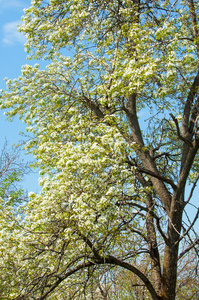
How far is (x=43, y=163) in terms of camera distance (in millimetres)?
10430

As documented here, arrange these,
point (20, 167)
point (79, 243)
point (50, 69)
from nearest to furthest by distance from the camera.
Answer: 1. point (79, 243)
2. point (50, 69)
3. point (20, 167)

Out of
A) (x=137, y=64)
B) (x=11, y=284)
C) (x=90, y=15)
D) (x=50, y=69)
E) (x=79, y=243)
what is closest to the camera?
(x=11, y=284)

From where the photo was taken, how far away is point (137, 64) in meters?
9.09

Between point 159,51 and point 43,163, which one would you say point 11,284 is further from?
point 159,51

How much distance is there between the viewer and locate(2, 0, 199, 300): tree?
26.6 ft

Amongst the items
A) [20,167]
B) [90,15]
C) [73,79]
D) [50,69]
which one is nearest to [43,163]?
[73,79]

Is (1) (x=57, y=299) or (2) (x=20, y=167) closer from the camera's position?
(1) (x=57, y=299)

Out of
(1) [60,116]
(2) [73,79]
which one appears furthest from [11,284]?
(2) [73,79]

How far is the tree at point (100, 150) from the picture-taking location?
8.10 m

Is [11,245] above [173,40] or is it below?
below

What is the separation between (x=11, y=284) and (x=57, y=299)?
251 centimetres

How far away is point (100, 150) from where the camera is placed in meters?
8.20

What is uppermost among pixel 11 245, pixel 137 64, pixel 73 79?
pixel 73 79

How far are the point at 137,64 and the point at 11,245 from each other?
5.77 m
